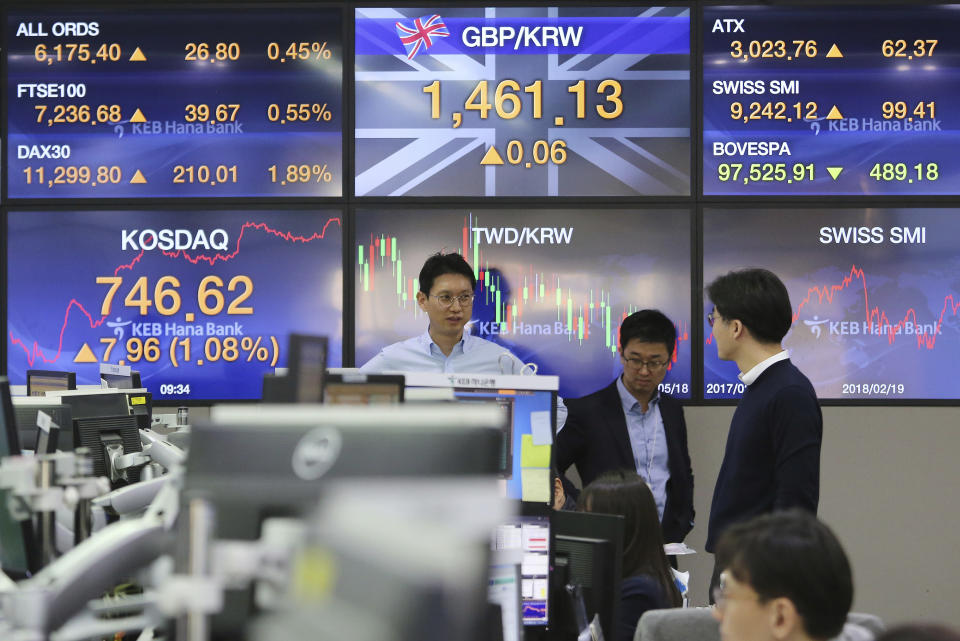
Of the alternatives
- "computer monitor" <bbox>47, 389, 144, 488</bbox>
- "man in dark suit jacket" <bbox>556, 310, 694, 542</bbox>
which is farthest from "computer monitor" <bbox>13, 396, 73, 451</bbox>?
"man in dark suit jacket" <bbox>556, 310, 694, 542</bbox>

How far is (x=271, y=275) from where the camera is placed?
174 inches

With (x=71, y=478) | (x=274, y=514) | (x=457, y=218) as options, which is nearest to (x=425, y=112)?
(x=457, y=218)

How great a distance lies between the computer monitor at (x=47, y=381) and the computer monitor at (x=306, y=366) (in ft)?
7.78

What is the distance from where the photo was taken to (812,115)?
14.4 feet

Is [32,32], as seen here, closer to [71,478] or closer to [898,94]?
[71,478]

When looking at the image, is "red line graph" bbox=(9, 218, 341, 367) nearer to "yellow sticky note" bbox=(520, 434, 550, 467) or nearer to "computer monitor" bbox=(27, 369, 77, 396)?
"computer monitor" bbox=(27, 369, 77, 396)

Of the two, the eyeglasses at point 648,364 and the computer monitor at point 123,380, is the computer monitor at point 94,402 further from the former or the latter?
the eyeglasses at point 648,364

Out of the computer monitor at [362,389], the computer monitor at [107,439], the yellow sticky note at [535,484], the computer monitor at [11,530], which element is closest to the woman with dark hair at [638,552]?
the yellow sticky note at [535,484]

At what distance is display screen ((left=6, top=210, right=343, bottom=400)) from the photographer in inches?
173

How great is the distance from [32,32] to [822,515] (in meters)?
3.98

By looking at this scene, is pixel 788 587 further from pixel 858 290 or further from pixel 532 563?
pixel 858 290

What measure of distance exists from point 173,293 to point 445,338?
1.34m

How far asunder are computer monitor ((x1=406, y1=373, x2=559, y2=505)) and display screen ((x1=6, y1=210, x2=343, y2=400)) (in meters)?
2.08

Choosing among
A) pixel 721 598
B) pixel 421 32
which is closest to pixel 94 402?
pixel 421 32
